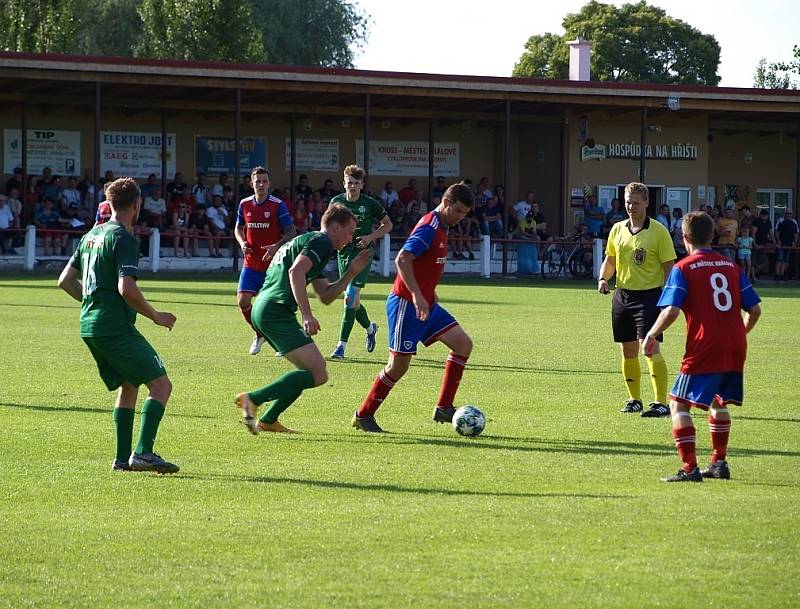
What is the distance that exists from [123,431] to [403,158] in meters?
31.7

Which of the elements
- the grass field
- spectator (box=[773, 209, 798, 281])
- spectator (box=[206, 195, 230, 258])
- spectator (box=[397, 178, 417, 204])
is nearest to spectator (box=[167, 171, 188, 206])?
spectator (box=[206, 195, 230, 258])

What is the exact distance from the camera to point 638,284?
1140cm

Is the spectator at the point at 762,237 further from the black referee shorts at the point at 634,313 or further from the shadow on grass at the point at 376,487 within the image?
the shadow on grass at the point at 376,487

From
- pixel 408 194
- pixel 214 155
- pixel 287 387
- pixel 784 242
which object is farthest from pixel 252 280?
pixel 784 242

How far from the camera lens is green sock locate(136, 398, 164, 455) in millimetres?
7945

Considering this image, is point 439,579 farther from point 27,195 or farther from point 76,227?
point 27,195

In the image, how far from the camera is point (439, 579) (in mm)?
5578

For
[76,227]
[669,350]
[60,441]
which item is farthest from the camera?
[76,227]

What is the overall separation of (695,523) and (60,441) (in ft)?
14.8

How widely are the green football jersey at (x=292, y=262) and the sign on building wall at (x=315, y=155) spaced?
1148 inches

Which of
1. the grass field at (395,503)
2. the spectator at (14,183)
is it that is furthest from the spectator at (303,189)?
the grass field at (395,503)

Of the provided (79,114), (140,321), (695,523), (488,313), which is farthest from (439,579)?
(79,114)

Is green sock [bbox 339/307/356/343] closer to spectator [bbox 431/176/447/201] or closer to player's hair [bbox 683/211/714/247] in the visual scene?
player's hair [bbox 683/211/714/247]

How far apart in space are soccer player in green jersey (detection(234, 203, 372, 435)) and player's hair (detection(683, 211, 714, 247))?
216 centimetres
